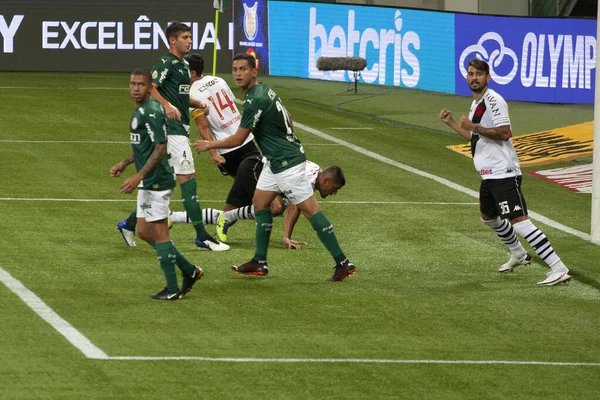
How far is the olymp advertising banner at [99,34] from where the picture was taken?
31031mm

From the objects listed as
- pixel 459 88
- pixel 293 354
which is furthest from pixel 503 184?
pixel 459 88

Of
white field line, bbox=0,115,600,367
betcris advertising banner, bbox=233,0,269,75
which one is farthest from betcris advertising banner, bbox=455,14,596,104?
white field line, bbox=0,115,600,367

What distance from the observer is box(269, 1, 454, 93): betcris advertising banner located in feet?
94.0

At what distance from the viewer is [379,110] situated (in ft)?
86.8

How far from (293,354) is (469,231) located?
6233mm

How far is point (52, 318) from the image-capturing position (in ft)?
33.5

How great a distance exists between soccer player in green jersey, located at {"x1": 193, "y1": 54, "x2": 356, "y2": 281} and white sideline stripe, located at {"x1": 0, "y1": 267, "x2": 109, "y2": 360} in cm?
204

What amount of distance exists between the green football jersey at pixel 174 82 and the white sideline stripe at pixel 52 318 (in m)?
2.45

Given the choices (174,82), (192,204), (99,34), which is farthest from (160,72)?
(99,34)

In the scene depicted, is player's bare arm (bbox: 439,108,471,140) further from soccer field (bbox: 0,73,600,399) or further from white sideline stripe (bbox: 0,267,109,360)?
white sideline stripe (bbox: 0,267,109,360)

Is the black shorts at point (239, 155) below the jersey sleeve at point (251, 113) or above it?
below

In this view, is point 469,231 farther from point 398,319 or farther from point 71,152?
point 71,152

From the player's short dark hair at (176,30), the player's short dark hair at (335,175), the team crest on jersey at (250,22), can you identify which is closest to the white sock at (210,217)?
the player's short dark hair at (335,175)

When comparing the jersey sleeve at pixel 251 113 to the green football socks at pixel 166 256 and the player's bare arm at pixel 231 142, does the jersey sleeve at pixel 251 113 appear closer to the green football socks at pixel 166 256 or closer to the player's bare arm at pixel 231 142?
the player's bare arm at pixel 231 142
